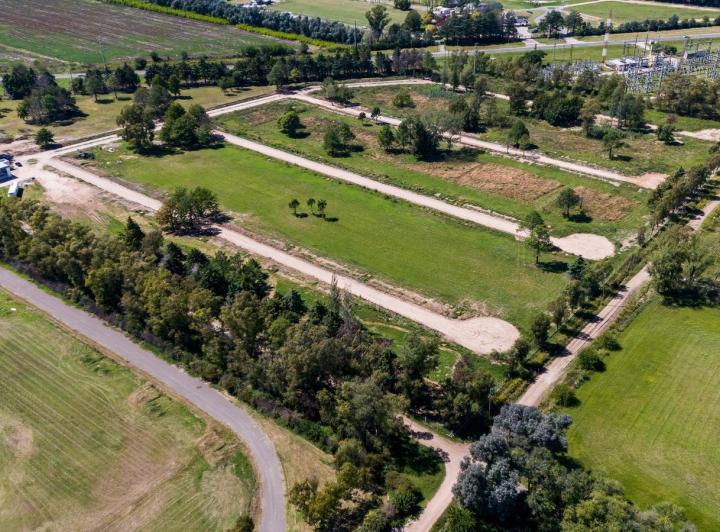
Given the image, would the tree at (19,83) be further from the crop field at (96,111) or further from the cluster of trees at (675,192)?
the cluster of trees at (675,192)

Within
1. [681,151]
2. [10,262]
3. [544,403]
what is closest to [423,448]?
[544,403]

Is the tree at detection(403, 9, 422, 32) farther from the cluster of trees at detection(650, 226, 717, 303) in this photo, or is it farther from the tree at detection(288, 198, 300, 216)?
the cluster of trees at detection(650, 226, 717, 303)

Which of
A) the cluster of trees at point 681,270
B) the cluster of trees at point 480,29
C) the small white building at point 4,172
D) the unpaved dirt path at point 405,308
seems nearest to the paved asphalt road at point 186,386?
the unpaved dirt path at point 405,308

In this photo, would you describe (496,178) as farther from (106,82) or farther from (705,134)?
(106,82)

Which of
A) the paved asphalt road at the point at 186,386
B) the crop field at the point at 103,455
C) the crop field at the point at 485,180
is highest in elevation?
the crop field at the point at 485,180

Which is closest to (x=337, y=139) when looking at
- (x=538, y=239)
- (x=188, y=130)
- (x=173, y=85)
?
(x=188, y=130)
